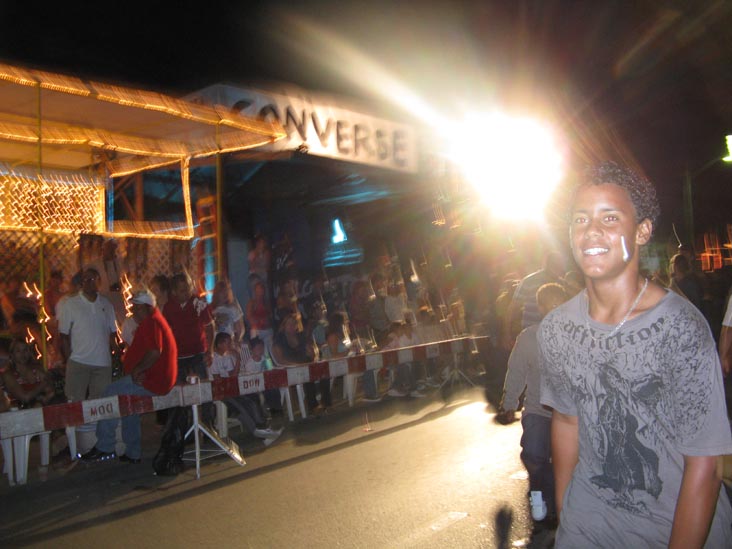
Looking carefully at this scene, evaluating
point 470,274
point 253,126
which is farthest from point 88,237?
point 470,274

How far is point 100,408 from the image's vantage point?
8.12m

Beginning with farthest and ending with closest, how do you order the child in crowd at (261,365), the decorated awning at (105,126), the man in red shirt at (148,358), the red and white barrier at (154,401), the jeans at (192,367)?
the child in crowd at (261,365) → the decorated awning at (105,126) → the jeans at (192,367) → the man in red shirt at (148,358) → the red and white barrier at (154,401)

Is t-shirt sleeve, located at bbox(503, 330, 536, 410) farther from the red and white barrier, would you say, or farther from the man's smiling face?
the red and white barrier

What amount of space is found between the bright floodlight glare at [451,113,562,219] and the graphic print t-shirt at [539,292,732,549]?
17.1 meters

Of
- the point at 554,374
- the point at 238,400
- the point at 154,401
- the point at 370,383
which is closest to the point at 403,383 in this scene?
the point at 370,383

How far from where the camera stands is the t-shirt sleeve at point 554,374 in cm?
279

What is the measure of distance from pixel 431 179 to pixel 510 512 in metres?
13.8

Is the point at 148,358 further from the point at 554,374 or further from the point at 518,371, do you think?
the point at 554,374

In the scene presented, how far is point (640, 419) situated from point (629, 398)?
8cm

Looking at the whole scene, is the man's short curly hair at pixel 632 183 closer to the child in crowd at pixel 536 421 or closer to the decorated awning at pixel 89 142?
the child in crowd at pixel 536 421

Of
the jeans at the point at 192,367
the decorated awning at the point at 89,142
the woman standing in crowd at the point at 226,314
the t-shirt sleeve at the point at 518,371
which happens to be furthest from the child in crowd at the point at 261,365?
the t-shirt sleeve at the point at 518,371

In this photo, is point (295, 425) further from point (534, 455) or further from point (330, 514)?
point (534, 455)

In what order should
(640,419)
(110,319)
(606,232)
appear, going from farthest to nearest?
(110,319) → (606,232) → (640,419)

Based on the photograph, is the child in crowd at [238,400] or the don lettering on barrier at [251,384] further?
the child in crowd at [238,400]
